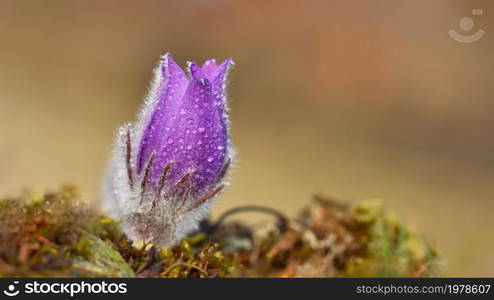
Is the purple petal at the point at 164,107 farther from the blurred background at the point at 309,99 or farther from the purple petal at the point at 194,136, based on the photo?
the blurred background at the point at 309,99

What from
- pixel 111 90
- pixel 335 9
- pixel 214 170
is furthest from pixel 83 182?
pixel 335 9

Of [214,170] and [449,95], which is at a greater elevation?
[449,95]

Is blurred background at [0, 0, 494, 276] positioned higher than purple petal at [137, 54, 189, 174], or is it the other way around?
blurred background at [0, 0, 494, 276]

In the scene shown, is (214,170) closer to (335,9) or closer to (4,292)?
(4,292)

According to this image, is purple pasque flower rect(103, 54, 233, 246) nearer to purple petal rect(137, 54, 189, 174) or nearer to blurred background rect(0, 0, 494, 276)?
purple petal rect(137, 54, 189, 174)

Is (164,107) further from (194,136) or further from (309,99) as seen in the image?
(309,99)

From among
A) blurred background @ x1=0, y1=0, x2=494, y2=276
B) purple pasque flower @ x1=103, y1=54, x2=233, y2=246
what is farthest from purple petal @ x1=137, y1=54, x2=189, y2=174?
blurred background @ x1=0, y1=0, x2=494, y2=276

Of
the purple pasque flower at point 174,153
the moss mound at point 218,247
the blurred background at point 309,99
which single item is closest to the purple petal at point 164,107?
the purple pasque flower at point 174,153
